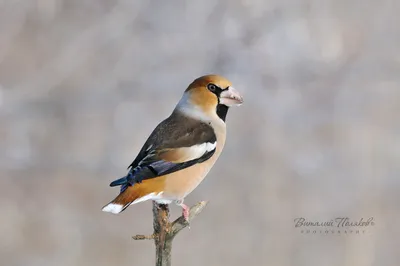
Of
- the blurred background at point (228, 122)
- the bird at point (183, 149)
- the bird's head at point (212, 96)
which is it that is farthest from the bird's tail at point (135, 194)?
the blurred background at point (228, 122)

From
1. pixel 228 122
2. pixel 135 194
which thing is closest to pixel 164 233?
pixel 135 194

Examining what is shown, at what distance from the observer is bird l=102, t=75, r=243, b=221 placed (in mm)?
775

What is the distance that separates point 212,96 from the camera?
83 centimetres

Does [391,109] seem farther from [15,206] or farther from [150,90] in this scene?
[15,206]

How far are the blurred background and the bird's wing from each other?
25.0 inches

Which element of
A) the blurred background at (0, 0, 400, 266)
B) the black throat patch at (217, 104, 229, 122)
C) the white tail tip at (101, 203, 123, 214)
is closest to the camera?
the white tail tip at (101, 203, 123, 214)

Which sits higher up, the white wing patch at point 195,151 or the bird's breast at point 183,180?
the white wing patch at point 195,151

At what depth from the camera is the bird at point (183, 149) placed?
0.77 meters

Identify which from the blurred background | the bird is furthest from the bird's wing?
the blurred background

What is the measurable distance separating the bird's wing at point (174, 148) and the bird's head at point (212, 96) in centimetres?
3

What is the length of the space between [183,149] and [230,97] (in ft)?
0.32

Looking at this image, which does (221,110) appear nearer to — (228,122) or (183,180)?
(183,180)

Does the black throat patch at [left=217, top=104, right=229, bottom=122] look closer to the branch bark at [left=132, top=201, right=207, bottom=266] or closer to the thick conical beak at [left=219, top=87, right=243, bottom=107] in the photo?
the thick conical beak at [left=219, top=87, right=243, bottom=107]

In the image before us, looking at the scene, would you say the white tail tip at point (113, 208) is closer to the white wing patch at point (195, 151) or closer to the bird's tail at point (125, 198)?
the bird's tail at point (125, 198)
